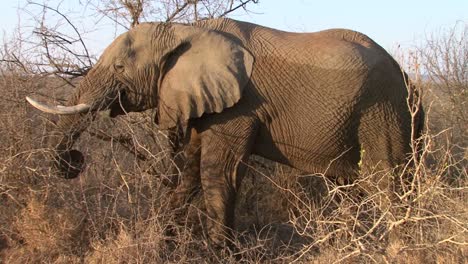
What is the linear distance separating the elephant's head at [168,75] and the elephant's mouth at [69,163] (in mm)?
232

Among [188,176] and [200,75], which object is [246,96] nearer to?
[200,75]

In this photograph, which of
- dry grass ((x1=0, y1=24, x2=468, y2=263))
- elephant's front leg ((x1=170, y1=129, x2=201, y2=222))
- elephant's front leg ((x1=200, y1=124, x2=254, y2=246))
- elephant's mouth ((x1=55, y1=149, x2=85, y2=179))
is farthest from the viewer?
elephant's front leg ((x1=170, y1=129, x2=201, y2=222))

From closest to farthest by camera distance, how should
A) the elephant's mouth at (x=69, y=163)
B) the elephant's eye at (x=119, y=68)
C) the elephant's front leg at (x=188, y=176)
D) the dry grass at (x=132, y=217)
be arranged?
the dry grass at (x=132, y=217)
the elephant's mouth at (x=69, y=163)
the elephant's eye at (x=119, y=68)
the elephant's front leg at (x=188, y=176)

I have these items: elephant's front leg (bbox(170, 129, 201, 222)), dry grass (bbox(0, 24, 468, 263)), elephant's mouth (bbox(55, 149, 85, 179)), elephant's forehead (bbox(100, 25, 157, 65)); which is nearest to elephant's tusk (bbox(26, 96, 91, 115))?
dry grass (bbox(0, 24, 468, 263))

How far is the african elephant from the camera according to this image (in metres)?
4.90

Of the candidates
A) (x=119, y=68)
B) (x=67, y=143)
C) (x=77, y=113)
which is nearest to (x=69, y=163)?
(x=67, y=143)

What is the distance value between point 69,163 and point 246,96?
1.43m

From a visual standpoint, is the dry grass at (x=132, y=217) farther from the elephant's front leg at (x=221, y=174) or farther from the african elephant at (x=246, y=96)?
the african elephant at (x=246, y=96)

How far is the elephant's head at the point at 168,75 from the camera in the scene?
4906mm

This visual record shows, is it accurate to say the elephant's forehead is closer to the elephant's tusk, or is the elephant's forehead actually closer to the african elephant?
the african elephant

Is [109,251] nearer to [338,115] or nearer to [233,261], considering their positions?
[233,261]

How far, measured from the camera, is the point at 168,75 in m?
5.04

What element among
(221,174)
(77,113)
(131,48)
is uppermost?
(131,48)

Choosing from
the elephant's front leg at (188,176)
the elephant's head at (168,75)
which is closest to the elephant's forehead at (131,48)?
the elephant's head at (168,75)
